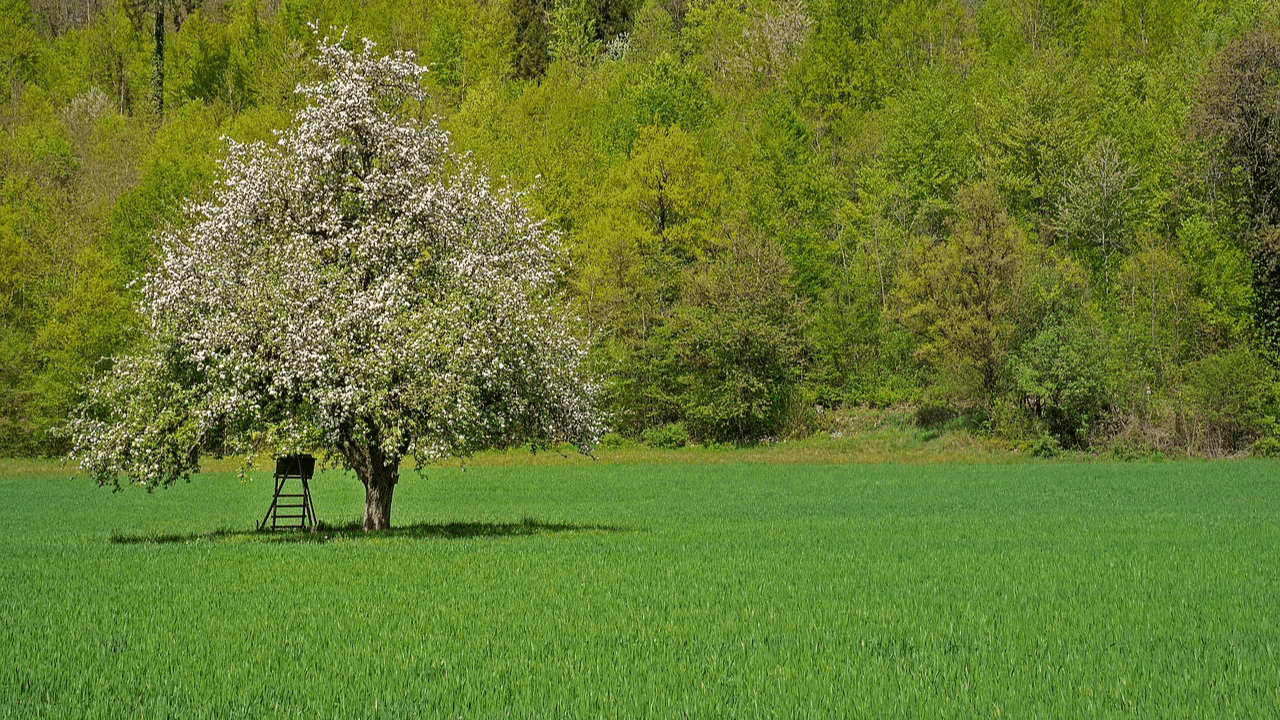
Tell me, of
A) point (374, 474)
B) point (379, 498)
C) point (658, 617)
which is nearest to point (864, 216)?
point (379, 498)

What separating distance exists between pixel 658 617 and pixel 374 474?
46.7 ft

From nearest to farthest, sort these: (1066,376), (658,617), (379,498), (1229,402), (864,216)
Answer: (658,617) < (379,498) < (1229,402) < (1066,376) < (864,216)

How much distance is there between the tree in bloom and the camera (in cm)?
2417

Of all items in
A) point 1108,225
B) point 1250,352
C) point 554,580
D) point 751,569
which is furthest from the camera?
point 1108,225

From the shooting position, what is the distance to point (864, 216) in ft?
254

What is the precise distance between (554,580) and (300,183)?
13.2 metres

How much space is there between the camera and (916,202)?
78.1 m

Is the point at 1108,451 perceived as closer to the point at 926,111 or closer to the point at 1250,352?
the point at 1250,352

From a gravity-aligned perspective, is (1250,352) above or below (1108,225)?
below

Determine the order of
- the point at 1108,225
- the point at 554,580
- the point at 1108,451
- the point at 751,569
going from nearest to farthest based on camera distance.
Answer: the point at 554,580, the point at 751,569, the point at 1108,451, the point at 1108,225

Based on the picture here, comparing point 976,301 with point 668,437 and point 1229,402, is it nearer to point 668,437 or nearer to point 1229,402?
point 1229,402

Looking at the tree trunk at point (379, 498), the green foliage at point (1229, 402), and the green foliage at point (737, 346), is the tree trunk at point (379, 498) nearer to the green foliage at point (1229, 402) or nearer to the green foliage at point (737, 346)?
the green foliage at point (737, 346)

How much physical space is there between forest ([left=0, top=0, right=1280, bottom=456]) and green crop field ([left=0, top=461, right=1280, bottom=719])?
30.4 metres

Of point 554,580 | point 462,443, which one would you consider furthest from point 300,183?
point 554,580
